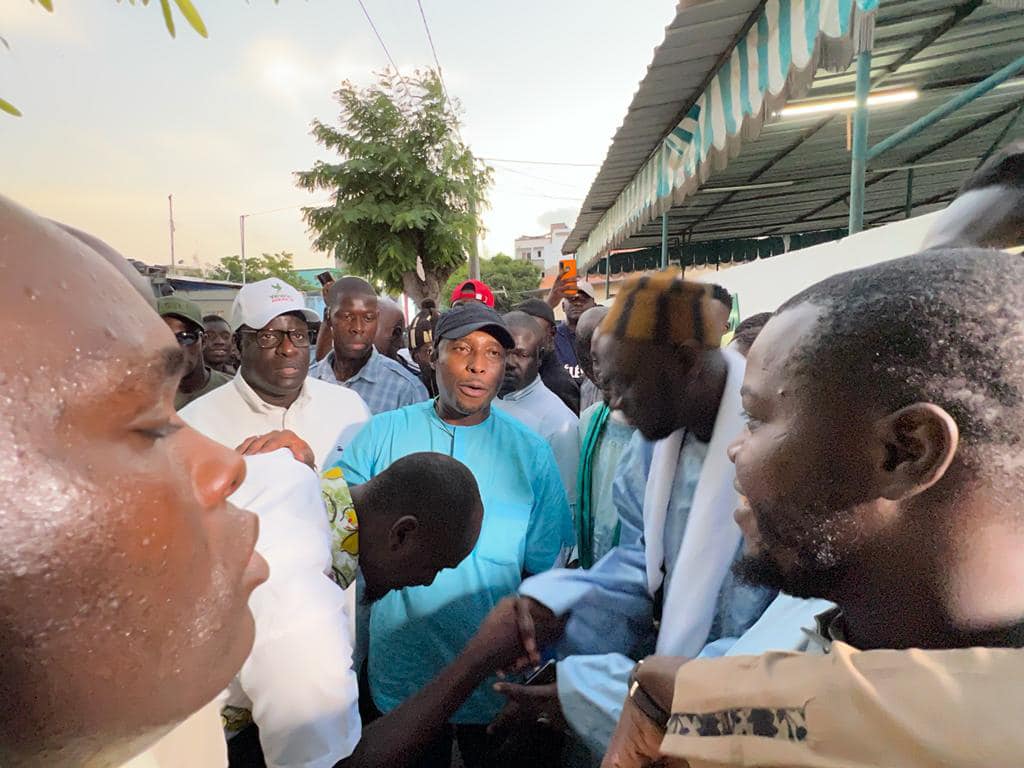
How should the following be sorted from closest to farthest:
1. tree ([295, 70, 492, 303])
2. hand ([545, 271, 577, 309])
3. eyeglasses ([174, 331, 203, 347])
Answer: eyeglasses ([174, 331, 203, 347])
hand ([545, 271, 577, 309])
tree ([295, 70, 492, 303])

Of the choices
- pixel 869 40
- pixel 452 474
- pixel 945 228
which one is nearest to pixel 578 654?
pixel 452 474

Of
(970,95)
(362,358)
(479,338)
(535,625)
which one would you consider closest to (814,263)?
(970,95)

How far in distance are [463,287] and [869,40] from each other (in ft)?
9.77

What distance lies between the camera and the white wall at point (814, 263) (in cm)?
219

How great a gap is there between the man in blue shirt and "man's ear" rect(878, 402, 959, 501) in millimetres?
3655

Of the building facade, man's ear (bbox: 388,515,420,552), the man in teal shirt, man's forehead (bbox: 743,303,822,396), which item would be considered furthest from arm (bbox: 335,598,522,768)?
the building facade

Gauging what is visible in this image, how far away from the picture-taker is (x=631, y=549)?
78.0 inches

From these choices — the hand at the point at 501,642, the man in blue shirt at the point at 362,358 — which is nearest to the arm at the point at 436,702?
the hand at the point at 501,642

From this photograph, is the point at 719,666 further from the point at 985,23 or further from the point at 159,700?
the point at 985,23

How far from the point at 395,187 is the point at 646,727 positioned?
11.8 meters

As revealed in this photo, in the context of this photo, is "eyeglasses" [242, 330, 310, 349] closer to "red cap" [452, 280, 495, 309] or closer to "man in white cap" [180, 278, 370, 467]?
"man in white cap" [180, 278, 370, 467]

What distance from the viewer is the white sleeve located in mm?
1178

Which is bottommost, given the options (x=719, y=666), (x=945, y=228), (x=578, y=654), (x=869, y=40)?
(x=578, y=654)

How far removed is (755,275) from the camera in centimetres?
376
